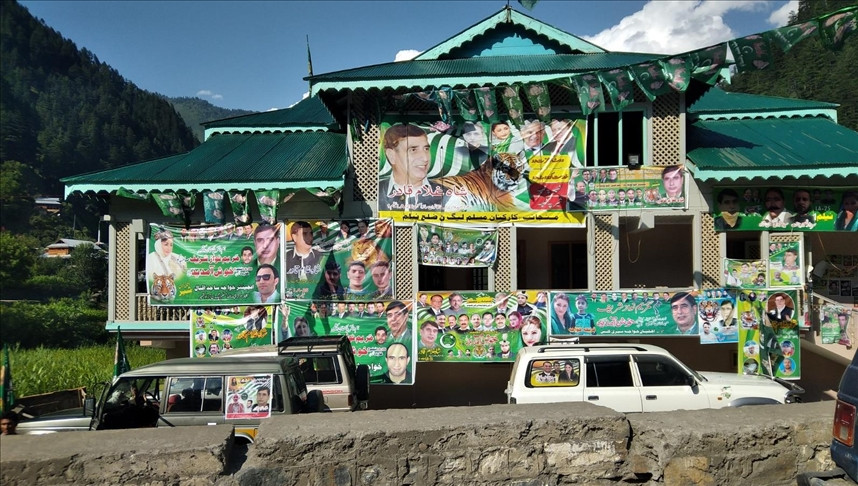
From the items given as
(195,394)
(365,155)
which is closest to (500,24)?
(365,155)

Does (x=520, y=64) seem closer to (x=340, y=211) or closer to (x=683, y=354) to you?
(x=340, y=211)

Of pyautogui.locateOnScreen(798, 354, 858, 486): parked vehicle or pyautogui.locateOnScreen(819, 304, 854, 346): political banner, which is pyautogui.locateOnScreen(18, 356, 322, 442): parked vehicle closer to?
pyautogui.locateOnScreen(798, 354, 858, 486): parked vehicle

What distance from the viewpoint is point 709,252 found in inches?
488

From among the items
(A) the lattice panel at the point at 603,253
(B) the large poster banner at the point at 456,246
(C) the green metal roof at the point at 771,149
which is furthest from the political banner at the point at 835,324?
(B) the large poster banner at the point at 456,246

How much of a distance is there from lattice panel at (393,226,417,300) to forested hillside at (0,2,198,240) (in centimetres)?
607

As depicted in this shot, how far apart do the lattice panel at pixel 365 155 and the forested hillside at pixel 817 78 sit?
19.1 metres

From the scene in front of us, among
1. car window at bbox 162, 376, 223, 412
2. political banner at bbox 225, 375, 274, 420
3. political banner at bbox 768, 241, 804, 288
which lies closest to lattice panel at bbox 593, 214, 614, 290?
political banner at bbox 768, 241, 804, 288

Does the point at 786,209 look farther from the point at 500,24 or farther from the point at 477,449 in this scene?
the point at 477,449

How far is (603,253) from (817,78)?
2711 cm

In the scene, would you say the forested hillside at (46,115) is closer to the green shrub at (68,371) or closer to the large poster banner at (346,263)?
the green shrub at (68,371)

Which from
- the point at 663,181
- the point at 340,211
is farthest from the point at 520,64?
the point at 340,211

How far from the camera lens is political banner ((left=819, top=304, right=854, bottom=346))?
11.7 metres

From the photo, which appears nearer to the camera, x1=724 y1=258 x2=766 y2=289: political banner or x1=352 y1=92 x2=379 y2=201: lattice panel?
x1=724 y1=258 x2=766 y2=289: political banner

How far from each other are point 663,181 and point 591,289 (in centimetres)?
269
